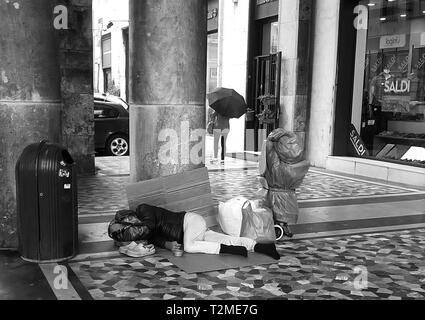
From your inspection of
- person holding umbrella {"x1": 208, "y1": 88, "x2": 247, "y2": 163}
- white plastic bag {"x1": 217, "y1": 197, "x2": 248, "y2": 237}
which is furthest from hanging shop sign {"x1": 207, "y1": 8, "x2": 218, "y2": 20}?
white plastic bag {"x1": 217, "y1": 197, "x2": 248, "y2": 237}

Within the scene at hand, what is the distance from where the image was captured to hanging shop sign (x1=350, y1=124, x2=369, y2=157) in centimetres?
1112

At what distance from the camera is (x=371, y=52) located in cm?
1086

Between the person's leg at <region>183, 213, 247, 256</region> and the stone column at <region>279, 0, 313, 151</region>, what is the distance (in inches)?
277

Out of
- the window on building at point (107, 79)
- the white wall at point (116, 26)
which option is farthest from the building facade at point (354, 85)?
the window on building at point (107, 79)

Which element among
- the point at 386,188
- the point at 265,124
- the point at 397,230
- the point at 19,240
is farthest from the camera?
the point at 265,124

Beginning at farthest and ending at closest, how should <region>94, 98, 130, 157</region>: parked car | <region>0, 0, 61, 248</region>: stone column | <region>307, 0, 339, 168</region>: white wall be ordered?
<region>94, 98, 130, 157</region>: parked car, <region>307, 0, 339, 168</region>: white wall, <region>0, 0, 61, 248</region>: stone column

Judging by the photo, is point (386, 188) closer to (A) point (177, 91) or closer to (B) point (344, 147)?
(B) point (344, 147)

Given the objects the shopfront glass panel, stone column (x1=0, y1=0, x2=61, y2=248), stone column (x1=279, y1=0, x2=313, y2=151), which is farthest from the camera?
stone column (x1=279, y1=0, x2=313, y2=151)

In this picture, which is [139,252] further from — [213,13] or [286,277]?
[213,13]

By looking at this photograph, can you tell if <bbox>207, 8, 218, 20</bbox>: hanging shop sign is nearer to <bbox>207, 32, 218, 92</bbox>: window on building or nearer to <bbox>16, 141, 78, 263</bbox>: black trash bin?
<bbox>207, 32, 218, 92</bbox>: window on building

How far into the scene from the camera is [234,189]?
8359mm
